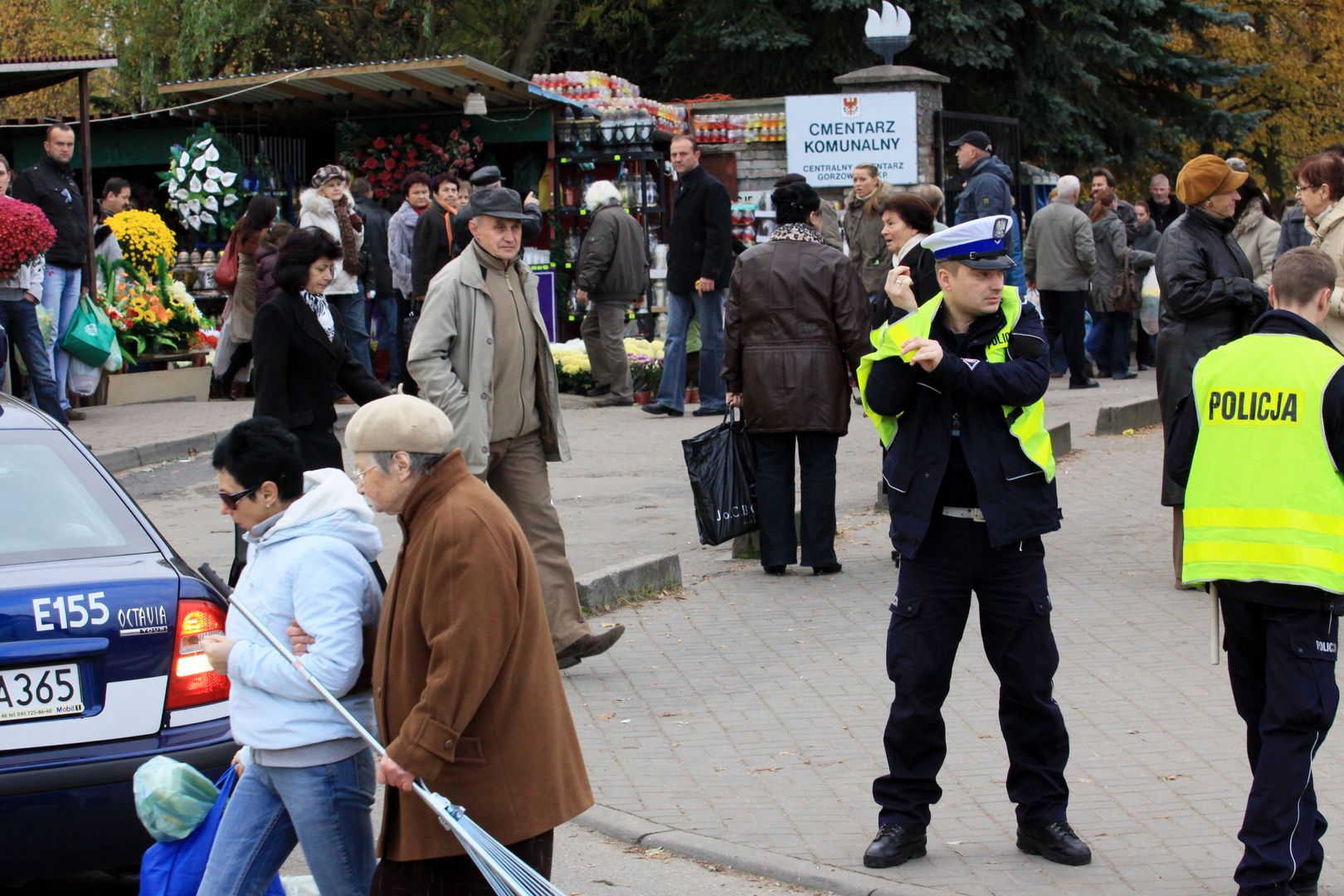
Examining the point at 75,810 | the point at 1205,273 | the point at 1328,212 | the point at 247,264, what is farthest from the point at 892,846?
the point at 247,264

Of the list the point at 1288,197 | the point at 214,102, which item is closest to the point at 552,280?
the point at 214,102

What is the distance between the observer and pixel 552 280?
18969 millimetres

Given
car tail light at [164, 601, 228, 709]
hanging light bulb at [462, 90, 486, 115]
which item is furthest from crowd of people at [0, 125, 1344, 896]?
hanging light bulb at [462, 90, 486, 115]

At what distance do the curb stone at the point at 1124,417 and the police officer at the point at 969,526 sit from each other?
912 cm

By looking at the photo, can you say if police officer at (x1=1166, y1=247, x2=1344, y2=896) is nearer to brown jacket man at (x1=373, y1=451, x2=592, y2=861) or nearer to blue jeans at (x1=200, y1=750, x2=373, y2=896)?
brown jacket man at (x1=373, y1=451, x2=592, y2=861)

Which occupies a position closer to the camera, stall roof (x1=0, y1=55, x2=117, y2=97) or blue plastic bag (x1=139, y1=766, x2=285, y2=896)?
blue plastic bag (x1=139, y1=766, x2=285, y2=896)

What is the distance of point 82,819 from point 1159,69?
26.6 metres

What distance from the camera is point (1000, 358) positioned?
488 cm

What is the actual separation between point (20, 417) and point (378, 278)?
1067cm

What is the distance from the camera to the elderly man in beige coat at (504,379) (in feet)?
22.1

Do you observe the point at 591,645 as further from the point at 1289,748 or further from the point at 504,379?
the point at 1289,748

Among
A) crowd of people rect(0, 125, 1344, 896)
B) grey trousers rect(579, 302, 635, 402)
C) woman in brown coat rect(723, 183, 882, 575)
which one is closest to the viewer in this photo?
crowd of people rect(0, 125, 1344, 896)

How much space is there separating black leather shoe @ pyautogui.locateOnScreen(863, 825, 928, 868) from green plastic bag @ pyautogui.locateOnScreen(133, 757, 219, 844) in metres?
1.91

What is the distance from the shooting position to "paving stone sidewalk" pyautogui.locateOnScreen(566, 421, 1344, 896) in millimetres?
5102
